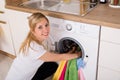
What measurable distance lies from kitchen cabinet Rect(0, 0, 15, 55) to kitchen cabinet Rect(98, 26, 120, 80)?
1.23 meters

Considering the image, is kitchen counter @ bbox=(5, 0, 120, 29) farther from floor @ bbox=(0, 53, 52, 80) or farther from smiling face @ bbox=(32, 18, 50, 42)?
floor @ bbox=(0, 53, 52, 80)

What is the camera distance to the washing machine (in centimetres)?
157

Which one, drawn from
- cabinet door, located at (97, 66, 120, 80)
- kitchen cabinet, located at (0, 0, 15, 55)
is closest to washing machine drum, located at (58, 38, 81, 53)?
cabinet door, located at (97, 66, 120, 80)

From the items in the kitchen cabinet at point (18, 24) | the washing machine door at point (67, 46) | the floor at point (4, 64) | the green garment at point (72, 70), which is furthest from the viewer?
the floor at point (4, 64)

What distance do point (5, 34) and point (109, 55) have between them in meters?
1.41

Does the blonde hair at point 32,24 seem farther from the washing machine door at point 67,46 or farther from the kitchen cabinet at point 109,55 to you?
the kitchen cabinet at point 109,55

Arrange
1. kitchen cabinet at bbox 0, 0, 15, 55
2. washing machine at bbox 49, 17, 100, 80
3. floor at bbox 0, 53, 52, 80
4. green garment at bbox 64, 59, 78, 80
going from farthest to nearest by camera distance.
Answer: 1. floor at bbox 0, 53, 52, 80
2. kitchen cabinet at bbox 0, 0, 15, 55
3. green garment at bbox 64, 59, 78, 80
4. washing machine at bbox 49, 17, 100, 80

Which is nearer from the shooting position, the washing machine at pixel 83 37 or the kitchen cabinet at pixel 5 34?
the washing machine at pixel 83 37

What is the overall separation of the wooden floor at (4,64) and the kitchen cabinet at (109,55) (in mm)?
1230

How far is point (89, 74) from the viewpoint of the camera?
1814 millimetres

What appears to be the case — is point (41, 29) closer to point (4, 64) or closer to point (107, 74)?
point (107, 74)

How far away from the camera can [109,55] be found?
5.20 feet

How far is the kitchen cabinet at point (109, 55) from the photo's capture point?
147cm

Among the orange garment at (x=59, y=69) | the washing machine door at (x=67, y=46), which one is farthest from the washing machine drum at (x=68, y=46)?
the orange garment at (x=59, y=69)
